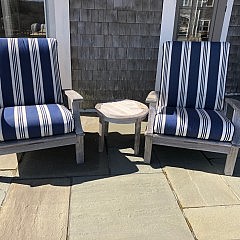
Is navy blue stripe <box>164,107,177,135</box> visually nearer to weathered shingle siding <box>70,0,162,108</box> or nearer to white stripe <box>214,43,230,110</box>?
white stripe <box>214,43,230,110</box>

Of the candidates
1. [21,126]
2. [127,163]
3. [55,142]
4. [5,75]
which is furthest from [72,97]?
[127,163]

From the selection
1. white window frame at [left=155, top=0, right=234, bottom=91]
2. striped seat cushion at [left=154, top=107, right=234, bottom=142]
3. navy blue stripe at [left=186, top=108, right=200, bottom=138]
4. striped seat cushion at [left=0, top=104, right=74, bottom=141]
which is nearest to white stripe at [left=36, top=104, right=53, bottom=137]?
striped seat cushion at [left=0, top=104, right=74, bottom=141]

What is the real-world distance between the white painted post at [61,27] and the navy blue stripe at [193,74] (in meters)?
1.59

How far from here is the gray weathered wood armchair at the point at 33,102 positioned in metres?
2.30

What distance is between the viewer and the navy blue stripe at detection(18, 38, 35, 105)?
8.88 ft

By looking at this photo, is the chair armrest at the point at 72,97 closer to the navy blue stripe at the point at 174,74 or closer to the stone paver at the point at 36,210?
the stone paver at the point at 36,210

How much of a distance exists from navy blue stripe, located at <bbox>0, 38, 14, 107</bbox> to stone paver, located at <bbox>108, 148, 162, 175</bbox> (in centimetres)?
119

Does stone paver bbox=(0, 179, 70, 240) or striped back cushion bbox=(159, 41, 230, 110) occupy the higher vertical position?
striped back cushion bbox=(159, 41, 230, 110)

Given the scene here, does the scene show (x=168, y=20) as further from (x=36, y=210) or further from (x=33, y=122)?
(x=36, y=210)

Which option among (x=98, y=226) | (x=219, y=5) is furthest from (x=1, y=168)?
(x=219, y=5)

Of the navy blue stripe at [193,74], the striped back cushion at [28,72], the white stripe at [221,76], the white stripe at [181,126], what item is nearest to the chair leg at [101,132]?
the striped back cushion at [28,72]

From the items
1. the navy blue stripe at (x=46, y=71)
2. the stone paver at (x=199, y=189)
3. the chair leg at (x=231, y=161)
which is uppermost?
the navy blue stripe at (x=46, y=71)

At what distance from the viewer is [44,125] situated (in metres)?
2.32

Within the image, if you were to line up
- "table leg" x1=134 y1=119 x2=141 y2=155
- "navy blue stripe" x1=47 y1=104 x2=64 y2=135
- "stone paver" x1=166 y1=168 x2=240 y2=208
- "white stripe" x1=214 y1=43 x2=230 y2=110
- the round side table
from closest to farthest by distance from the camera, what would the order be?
"stone paver" x1=166 y1=168 x2=240 y2=208 < "navy blue stripe" x1=47 y1=104 x2=64 y2=135 < the round side table < "table leg" x1=134 y1=119 x2=141 y2=155 < "white stripe" x1=214 y1=43 x2=230 y2=110
